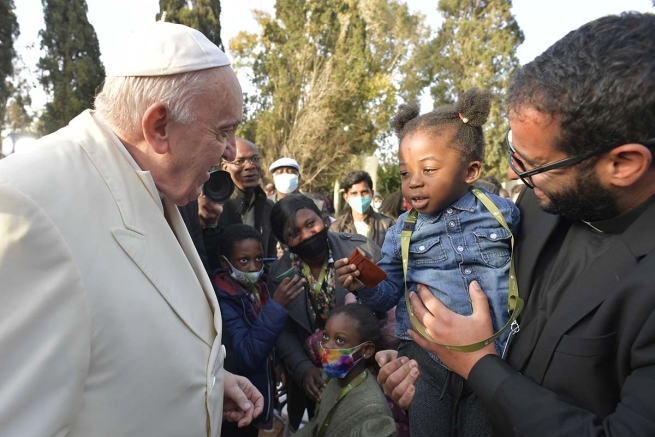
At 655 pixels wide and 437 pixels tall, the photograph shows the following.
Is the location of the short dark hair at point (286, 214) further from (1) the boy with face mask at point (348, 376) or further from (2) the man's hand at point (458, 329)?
(2) the man's hand at point (458, 329)

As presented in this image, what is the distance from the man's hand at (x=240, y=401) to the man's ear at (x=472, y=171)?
4.88 feet

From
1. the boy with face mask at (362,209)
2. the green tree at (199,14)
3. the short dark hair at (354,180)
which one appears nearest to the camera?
the boy with face mask at (362,209)

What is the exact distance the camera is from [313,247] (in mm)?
3461

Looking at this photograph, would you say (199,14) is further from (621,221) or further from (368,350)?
(621,221)

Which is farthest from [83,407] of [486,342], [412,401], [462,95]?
[462,95]

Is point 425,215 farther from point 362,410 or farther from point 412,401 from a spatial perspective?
point 362,410

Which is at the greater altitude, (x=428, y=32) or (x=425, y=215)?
(x=428, y=32)

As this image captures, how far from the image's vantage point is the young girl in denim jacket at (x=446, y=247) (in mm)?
2150

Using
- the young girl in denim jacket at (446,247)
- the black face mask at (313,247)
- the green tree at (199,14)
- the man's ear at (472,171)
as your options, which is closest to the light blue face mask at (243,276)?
the black face mask at (313,247)

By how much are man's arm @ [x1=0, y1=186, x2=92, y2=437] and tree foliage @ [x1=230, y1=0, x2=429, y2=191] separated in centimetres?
2452

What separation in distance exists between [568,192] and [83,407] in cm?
158

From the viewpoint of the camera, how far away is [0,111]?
2114 centimetres

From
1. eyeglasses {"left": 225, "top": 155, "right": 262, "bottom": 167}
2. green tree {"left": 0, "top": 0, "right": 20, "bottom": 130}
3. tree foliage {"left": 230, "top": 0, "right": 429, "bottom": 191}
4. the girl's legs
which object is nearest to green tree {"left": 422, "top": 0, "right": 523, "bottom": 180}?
tree foliage {"left": 230, "top": 0, "right": 429, "bottom": 191}

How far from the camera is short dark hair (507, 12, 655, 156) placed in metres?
1.29
